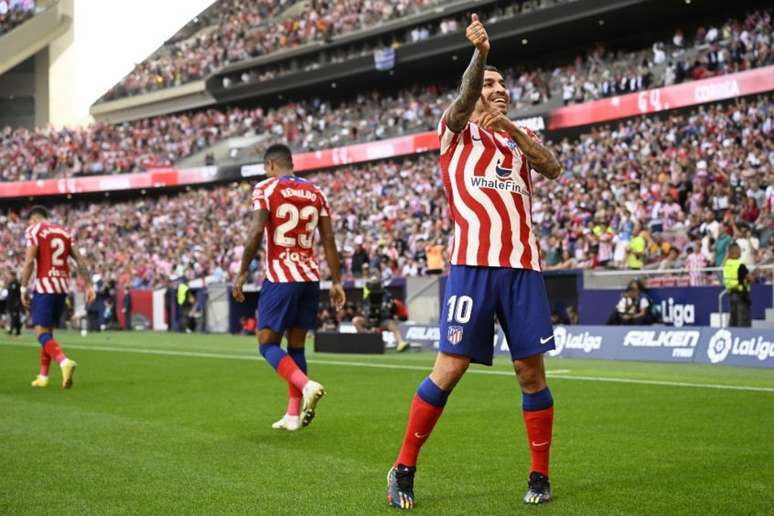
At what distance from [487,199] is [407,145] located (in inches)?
1531

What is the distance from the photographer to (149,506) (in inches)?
221

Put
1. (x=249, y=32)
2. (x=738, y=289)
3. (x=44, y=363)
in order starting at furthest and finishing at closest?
(x=249, y=32)
(x=738, y=289)
(x=44, y=363)

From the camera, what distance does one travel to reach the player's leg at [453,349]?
5684mm

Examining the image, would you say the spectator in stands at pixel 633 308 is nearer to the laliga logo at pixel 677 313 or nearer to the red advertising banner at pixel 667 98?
the laliga logo at pixel 677 313

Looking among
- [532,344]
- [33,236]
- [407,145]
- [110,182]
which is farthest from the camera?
[110,182]

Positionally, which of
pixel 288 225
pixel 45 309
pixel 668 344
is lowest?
pixel 668 344

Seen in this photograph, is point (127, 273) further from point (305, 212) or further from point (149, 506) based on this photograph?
point (149, 506)

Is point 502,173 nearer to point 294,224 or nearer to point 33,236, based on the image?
point 294,224

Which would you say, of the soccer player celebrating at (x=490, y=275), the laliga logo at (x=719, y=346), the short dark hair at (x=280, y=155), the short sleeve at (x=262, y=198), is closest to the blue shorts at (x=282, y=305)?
the short sleeve at (x=262, y=198)

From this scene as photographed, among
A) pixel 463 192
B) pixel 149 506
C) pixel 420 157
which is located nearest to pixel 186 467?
pixel 149 506

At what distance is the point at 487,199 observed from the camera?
5.81 m

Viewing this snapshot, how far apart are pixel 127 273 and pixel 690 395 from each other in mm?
38133

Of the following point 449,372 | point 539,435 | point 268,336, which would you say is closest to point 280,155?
point 268,336

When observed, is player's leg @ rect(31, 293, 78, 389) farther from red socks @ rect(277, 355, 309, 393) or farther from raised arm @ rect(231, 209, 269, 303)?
red socks @ rect(277, 355, 309, 393)
